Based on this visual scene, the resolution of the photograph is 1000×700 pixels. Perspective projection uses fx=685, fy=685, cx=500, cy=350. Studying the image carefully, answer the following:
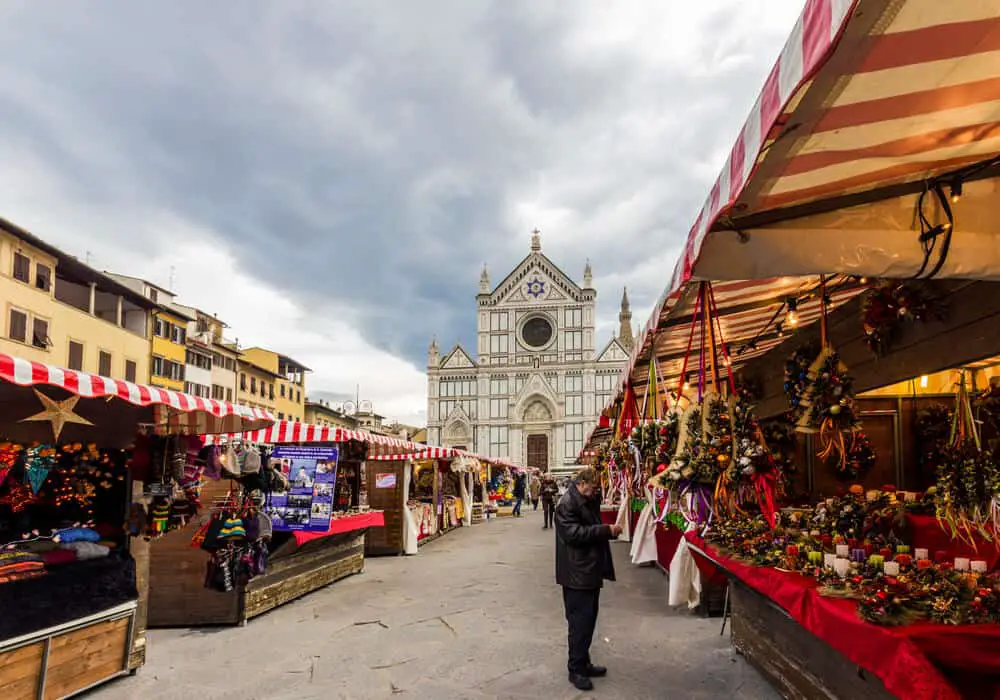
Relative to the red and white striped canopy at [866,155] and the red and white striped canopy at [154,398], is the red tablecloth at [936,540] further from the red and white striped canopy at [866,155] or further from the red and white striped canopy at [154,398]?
the red and white striped canopy at [154,398]

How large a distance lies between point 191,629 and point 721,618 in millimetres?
5711

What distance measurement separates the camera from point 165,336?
33.8m

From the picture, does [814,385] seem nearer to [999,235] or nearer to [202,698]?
[999,235]

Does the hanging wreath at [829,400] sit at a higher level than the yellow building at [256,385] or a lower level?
lower

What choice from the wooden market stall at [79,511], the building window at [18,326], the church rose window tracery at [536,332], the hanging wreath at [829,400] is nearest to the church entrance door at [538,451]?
the church rose window tracery at [536,332]

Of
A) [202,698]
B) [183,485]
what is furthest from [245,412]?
[202,698]

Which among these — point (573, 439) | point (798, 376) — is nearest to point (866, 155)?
point (798, 376)

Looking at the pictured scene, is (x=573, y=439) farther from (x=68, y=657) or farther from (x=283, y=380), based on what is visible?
(x=68, y=657)

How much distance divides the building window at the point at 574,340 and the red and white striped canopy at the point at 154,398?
43.5 m

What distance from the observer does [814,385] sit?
4.41 meters

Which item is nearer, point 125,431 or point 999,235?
point 999,235

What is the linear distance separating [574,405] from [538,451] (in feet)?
14.1

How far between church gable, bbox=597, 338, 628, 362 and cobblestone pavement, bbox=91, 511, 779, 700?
132ft

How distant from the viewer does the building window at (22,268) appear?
23400mm
